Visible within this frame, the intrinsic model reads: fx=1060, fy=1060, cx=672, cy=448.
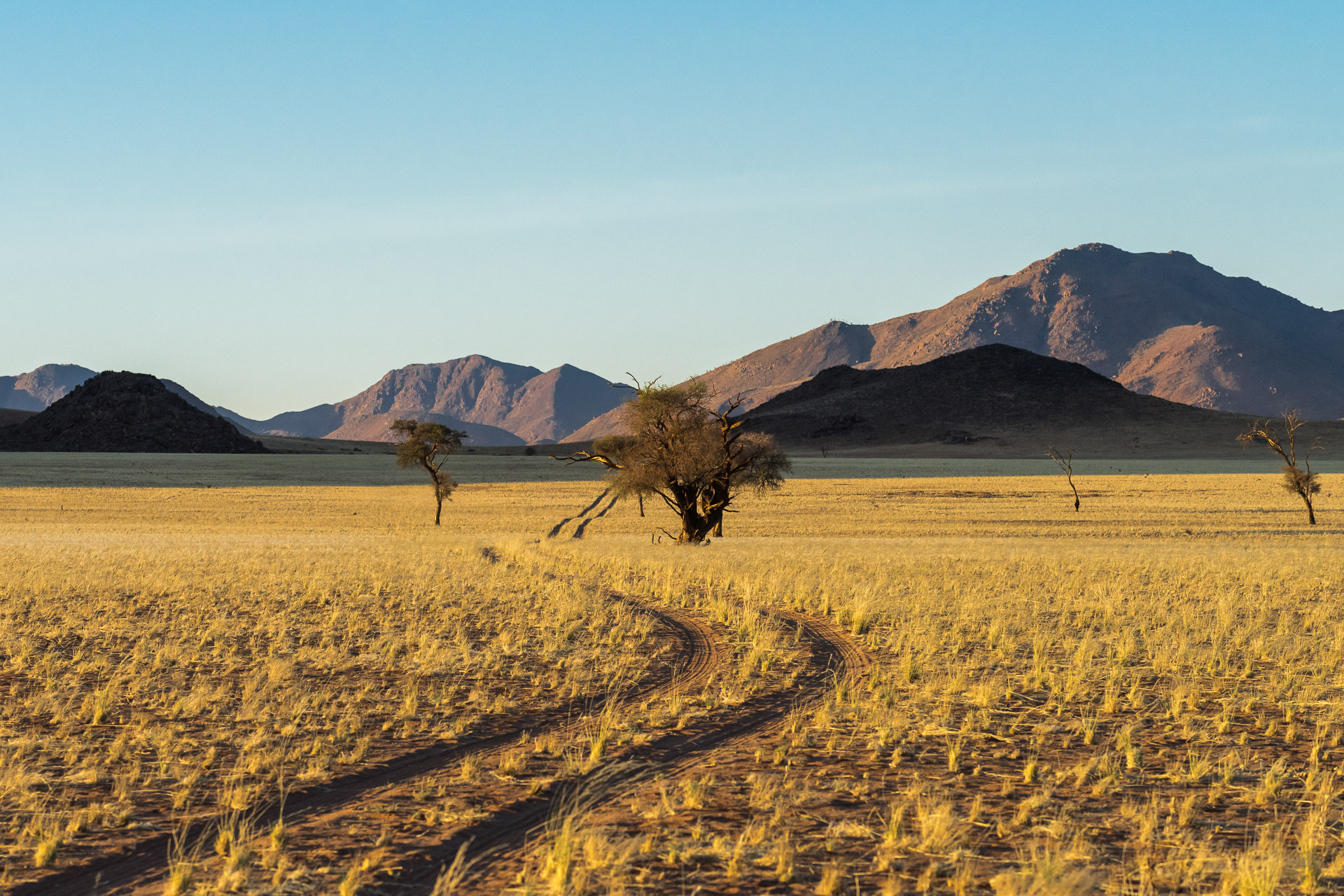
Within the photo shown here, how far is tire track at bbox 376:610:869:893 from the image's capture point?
7504 mm

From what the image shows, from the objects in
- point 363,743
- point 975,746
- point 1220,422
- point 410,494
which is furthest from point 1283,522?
point 1220,422

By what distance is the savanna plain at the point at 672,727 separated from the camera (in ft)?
24.4

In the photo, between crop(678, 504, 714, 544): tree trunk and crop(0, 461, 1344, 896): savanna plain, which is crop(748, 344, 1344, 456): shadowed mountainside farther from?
crop(0, 461, 1344, 896): savanna plain

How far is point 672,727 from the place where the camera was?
11.3 meters

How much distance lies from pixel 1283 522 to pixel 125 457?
117171mm

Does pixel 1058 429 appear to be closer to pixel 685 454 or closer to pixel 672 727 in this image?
pixel 685 454

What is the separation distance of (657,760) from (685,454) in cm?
2930

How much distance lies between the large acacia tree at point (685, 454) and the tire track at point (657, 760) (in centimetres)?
2274

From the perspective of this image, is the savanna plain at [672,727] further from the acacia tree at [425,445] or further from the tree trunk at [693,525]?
the acacia tree at [425,445]

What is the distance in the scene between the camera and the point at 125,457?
401ft

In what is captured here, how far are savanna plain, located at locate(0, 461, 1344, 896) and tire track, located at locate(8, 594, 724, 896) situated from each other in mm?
42

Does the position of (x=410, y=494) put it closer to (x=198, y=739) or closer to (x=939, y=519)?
(x=939, y=519)

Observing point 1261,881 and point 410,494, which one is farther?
point 410,494

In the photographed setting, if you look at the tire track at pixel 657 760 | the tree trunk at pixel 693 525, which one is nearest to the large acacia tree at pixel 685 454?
the tree trunk at pixel 693 525
